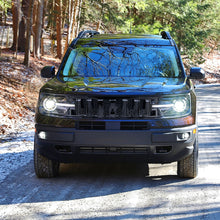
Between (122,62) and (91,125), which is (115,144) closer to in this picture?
(91,125)

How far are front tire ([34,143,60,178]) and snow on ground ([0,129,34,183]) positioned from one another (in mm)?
525

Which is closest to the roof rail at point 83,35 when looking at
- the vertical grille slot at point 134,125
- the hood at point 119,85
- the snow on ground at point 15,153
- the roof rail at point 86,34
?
the roof rail at point 86,34

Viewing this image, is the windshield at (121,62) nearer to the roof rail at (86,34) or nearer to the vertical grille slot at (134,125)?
the roof rail at (86,34)

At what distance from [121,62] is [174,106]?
1.37 meters

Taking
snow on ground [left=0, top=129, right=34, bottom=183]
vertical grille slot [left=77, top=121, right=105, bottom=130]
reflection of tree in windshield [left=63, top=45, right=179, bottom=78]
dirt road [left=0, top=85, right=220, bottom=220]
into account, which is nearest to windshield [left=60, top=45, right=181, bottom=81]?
reflection of tree in windshield [left=63, top=45, right=179, bottom=78]

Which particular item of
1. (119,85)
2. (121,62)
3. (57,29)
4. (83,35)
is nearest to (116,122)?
(119,85)

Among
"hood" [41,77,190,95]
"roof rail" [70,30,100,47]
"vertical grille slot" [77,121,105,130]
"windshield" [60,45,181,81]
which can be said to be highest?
"roof rail" [70,30,100,47]

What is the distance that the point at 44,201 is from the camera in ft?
15.4

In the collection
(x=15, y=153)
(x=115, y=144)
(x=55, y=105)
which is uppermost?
(x=55, y=105)

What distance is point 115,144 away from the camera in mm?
5008

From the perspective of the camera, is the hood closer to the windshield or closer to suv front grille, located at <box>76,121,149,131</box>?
the windshield

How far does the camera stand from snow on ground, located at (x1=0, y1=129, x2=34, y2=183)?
6.40 metres

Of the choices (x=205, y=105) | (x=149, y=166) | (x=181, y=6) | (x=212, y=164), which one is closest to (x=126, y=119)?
(x=149, y=166)

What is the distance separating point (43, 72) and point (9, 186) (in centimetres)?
183
